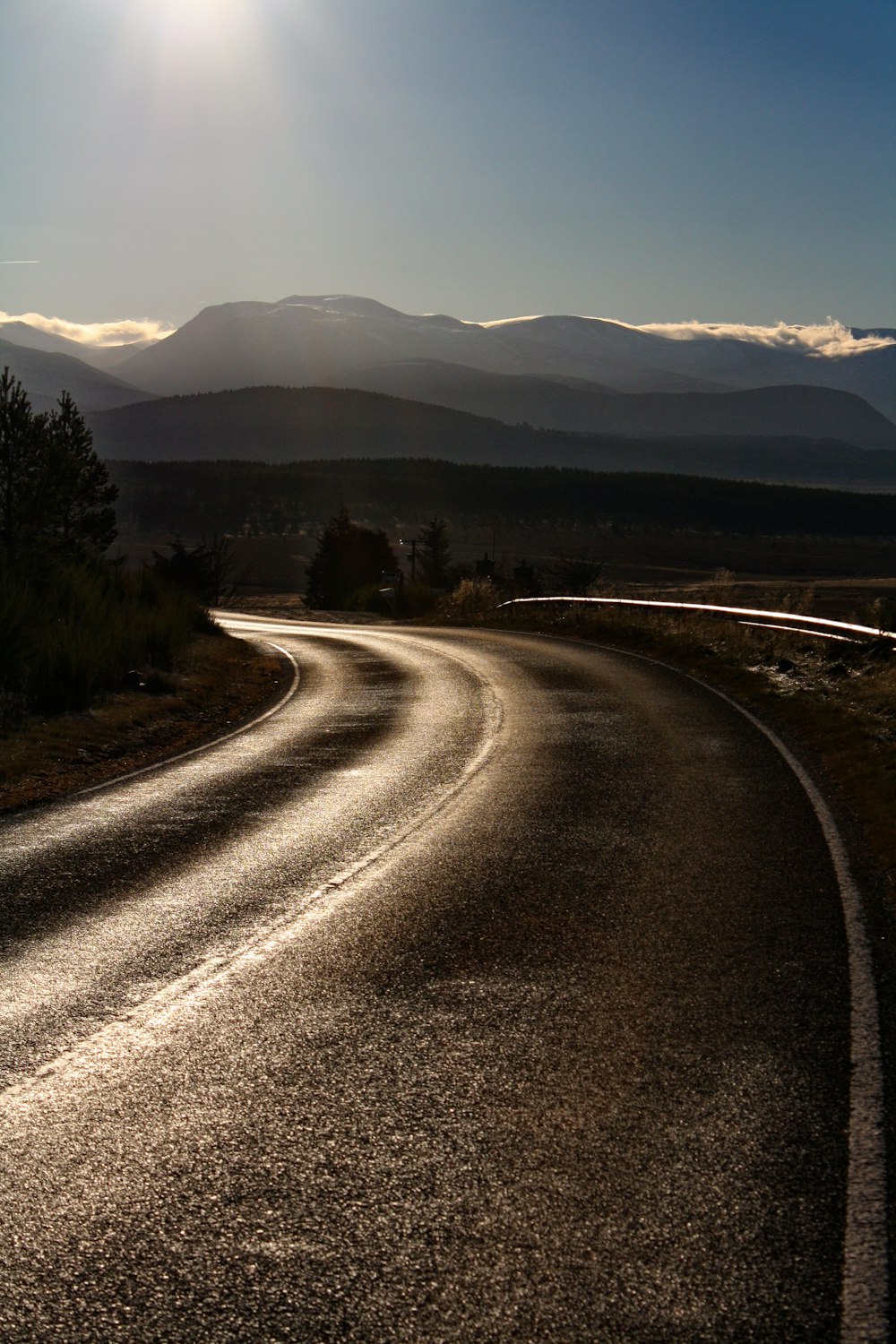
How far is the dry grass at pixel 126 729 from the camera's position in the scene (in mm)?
13281

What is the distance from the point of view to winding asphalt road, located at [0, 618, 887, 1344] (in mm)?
3637

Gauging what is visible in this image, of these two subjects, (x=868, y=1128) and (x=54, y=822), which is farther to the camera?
(x=54, y=822)

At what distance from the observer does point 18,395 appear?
105ft

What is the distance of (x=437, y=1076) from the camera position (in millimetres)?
5156

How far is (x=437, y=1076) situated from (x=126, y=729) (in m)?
12.2

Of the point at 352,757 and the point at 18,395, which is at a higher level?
the point at 18,395

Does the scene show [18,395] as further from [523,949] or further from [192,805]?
[523,949]

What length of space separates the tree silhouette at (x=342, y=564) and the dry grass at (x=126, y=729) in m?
64.0

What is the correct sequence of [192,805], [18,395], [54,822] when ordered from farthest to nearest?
[18,395] → [192,805] → [54,822]

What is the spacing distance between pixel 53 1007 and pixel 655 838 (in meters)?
5.09

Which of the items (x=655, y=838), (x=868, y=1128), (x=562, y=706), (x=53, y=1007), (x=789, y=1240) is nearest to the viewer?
(x=789, y=1240)

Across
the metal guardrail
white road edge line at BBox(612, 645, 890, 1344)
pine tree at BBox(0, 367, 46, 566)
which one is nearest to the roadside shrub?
the metal guardrail

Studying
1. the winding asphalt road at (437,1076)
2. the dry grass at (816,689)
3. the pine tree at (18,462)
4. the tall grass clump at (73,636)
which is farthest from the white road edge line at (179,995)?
the pine tree at (18,462)

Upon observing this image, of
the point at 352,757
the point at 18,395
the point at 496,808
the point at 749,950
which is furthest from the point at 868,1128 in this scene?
the point at 18,395
